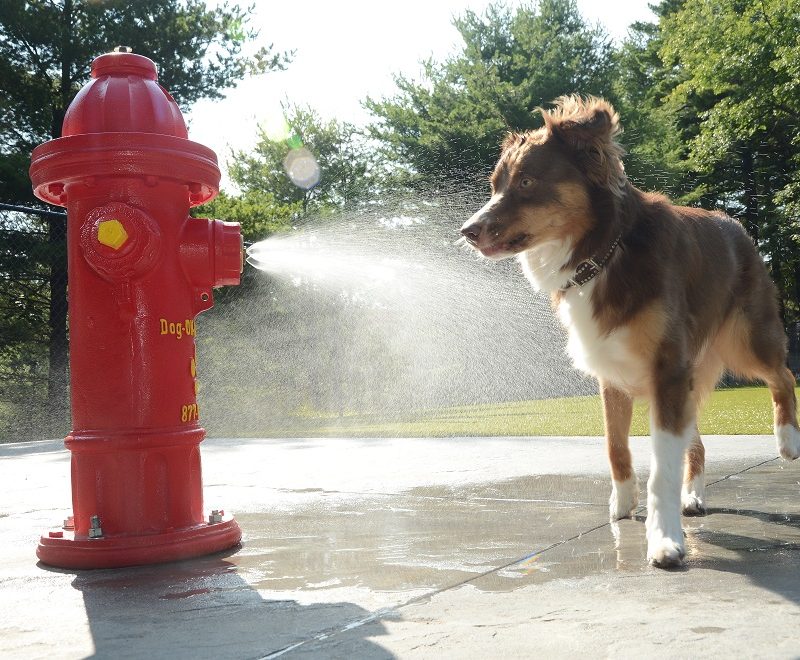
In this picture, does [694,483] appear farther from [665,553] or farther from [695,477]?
[665,553]

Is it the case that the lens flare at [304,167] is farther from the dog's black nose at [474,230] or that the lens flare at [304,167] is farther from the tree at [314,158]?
the dog's black nose at [474,230]

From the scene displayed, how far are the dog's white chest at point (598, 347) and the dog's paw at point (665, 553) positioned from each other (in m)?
0.85

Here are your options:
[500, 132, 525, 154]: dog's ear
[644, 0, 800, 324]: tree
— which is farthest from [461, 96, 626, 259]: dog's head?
[644, 0, 800, 324]: tree

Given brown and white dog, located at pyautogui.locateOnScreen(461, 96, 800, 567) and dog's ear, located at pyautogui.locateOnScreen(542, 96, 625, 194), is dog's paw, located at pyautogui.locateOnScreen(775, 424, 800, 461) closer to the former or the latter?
brown and white dog, located at pyautogui.locateOnScreen(461, 96, 800, 567)

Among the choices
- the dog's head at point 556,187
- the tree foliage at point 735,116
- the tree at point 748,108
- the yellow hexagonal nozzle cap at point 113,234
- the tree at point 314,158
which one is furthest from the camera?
the tree at point 314,158

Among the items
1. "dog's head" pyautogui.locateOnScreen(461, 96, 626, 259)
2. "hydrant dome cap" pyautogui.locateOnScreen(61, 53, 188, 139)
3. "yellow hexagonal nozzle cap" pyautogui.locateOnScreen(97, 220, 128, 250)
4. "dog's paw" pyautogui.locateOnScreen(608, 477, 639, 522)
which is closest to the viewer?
"yellow hexagonal nozzle cap" pyautogui.locateOnScreen(97, 220, 128, 250)

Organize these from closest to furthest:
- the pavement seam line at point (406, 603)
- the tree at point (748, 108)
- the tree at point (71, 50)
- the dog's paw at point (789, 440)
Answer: the pavement seam line at point (406, 603) < the dog's paw at point (789, 440) < the tree at point (71, 50) < the tree at point (748, 108)

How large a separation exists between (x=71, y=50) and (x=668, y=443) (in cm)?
1921

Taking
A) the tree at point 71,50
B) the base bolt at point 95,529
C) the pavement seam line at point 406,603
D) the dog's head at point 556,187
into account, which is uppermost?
the tree at point 71,50

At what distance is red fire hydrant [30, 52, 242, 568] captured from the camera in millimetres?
3291

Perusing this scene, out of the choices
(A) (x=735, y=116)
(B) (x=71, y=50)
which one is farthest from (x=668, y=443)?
(A) (x=735, y=116)

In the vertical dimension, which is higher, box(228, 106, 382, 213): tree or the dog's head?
box(228, 106, 382, 213): tree

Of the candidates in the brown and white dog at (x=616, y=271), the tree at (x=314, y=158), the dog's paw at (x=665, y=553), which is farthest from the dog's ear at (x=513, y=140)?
the tree at (x=314, y=158)

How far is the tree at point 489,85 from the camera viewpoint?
31.6 metres
